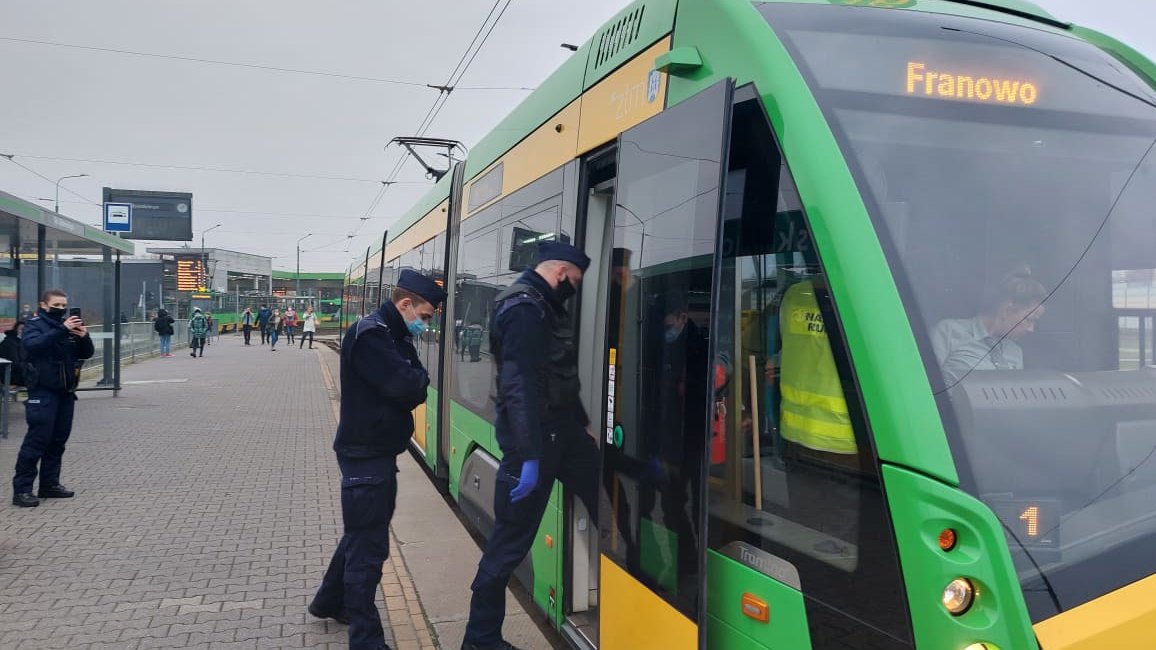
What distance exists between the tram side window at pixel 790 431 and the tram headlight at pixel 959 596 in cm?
11

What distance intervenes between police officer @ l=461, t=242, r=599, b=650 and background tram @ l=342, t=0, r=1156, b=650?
0.41 m

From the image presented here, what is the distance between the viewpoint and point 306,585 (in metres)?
5.60

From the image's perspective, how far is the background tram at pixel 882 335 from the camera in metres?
2.19

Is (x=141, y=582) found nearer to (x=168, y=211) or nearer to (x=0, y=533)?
(x=0, y=533)

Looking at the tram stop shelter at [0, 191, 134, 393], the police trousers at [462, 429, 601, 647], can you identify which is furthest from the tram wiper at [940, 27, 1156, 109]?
the tram stop shelter at [0, 191, 134, 393]

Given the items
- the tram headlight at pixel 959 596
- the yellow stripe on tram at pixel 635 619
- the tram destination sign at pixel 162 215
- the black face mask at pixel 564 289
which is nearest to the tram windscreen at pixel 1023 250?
the tram headlight at pixel 959 596

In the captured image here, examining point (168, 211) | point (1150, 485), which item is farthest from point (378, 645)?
point (168, 211)

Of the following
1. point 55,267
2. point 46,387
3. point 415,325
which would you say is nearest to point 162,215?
point 55,267

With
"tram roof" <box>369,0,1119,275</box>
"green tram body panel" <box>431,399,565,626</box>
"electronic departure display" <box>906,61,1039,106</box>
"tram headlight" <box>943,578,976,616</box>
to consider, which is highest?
"tram roof" <box>369,0,1119,275</box>

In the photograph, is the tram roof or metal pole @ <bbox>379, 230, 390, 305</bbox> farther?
metal pole @ <bbox>379, 230, 390, 305</bbox>

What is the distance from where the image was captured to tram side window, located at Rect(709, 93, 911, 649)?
228 cm

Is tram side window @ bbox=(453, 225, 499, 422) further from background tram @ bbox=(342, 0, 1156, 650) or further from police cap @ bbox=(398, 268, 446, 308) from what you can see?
background tram @ bbox=(342, 0, 1156, 650)

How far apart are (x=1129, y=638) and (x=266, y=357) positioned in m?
32.0

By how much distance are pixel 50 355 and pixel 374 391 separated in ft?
15.4
